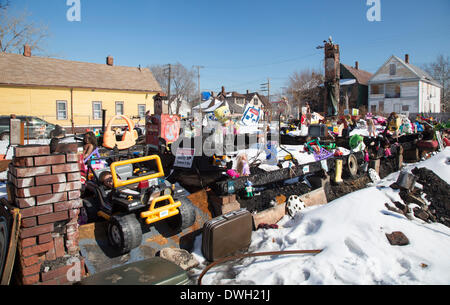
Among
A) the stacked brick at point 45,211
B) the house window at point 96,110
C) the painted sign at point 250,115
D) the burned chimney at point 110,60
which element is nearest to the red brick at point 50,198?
the stacked brick at point 45,211

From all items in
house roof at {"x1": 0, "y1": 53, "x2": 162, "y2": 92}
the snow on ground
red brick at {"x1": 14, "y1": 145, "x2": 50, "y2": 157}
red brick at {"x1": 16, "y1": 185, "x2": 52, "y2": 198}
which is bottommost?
the snow on ground

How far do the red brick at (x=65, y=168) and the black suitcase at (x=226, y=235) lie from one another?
188cm

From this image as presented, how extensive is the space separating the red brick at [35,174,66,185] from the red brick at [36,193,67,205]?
0.15m

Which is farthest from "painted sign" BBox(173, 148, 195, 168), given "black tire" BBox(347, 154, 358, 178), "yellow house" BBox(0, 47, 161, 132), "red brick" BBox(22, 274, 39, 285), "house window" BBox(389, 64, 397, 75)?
"house window" BBox(389, 64, 397, 75)

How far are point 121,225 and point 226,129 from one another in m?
7.72

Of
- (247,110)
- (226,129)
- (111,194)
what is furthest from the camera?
(226,129)

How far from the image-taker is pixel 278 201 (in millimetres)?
5570

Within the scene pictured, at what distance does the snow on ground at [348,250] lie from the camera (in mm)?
3211

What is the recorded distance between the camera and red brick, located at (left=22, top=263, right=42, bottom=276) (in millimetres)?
2930

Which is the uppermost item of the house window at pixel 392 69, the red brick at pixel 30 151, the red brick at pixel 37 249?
the house window at pixel 392 69

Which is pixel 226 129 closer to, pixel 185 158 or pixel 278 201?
pixel 185 158

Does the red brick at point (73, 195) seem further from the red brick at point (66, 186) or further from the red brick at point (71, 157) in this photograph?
the red brick at point (71, 157)

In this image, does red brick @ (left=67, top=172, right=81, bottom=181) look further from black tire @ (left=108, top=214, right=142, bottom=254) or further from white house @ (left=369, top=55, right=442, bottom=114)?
white house @ (left=369, top=55, right=442, bottom=114)
